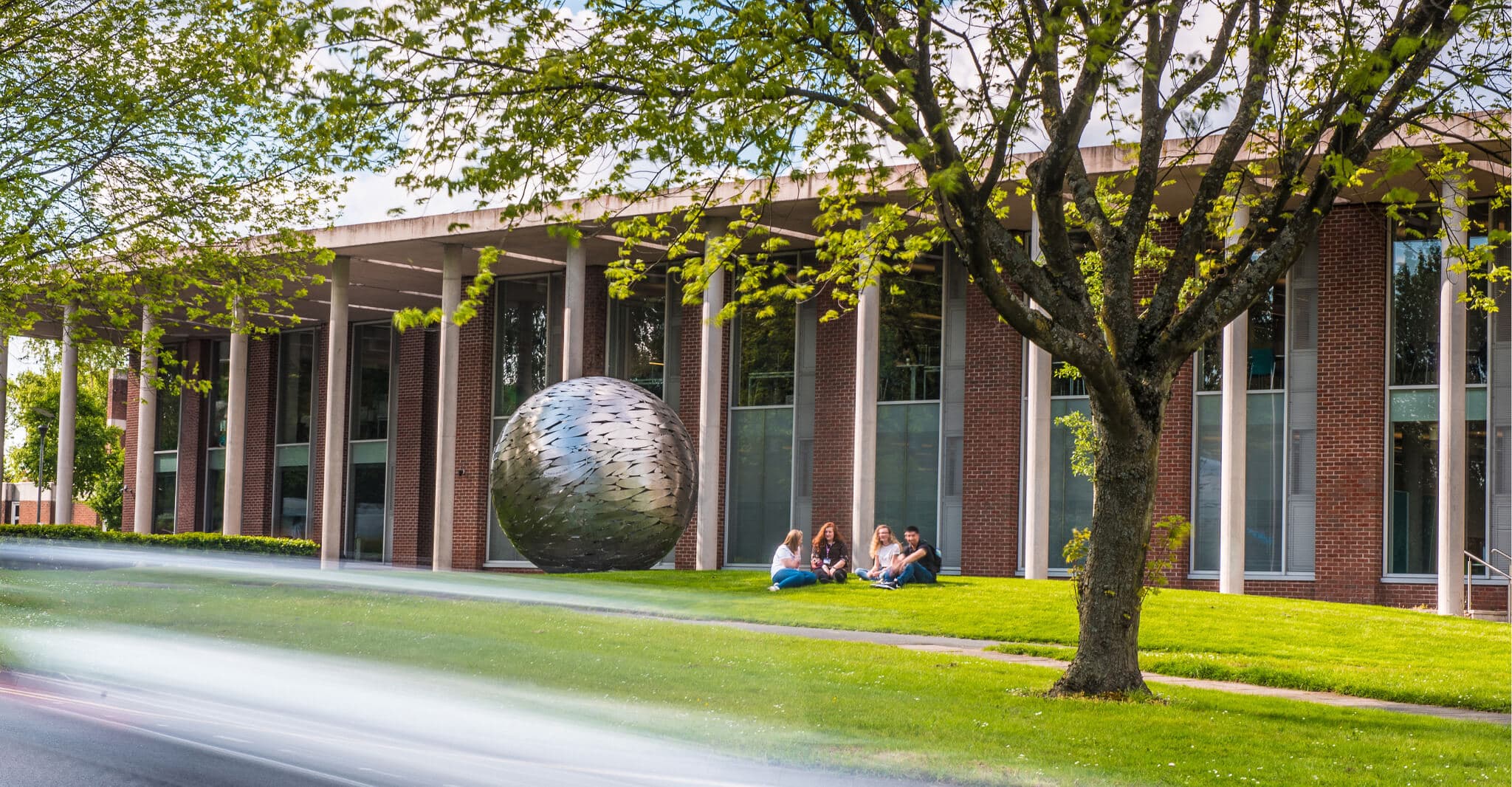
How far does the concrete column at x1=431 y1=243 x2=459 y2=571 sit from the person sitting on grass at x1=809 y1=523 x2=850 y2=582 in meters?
10.8

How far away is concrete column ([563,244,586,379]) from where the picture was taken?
94.3ft

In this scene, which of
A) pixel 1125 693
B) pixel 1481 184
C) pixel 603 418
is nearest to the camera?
pixel 1125 693

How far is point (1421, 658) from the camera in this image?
1499cm

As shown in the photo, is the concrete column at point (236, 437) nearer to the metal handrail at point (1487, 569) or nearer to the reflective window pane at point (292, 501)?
the reflective window pane at point (292, 501)

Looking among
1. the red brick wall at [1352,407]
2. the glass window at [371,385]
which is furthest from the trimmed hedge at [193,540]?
the red brick wall at [1352,407]

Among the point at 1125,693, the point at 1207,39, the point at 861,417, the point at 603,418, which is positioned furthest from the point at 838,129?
the point at 861,417

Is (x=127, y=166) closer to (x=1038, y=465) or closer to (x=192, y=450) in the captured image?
(x=1038, y=465)

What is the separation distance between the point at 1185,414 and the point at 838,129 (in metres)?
15.7

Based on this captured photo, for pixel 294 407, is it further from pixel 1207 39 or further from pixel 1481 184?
pixel 1207 39

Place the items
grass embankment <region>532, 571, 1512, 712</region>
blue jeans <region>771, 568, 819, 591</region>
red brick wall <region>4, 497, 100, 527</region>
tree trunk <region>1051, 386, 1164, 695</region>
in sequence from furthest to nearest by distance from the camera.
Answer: red brick wall <region>4, 497, 100, 527</region> < blue jeans <region>771, 568, 819, 591</region> < grass embankment <region>532, 571, 1512, 712</region> < tree trunk <region>1051, 386, 1164, 695</region>

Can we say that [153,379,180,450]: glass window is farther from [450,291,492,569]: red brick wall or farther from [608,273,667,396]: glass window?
[608,273,667,396]: glass window

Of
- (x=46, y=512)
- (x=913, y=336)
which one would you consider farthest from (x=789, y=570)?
(x=46, y=512)

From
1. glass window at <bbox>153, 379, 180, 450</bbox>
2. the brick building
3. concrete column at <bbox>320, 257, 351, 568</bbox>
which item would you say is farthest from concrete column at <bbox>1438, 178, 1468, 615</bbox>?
glass window at <bbox>153, 379, 180, 450</bbox>

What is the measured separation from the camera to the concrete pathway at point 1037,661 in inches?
465
